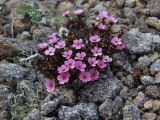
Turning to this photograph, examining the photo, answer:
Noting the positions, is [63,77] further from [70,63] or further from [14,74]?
[14,74]

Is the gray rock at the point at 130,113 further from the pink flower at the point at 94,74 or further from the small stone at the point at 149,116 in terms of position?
the pink flower at the point at 94,74

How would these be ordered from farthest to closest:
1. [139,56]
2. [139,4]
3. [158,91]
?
[139,4] < [139,56] < [158,91]

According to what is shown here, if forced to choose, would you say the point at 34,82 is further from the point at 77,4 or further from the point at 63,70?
the point at 77,4

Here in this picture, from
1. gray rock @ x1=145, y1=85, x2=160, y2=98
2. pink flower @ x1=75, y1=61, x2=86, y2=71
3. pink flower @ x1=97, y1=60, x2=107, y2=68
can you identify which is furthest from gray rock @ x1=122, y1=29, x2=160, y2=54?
pink flower @ x1=75, y1=61, x2=86, y2=71

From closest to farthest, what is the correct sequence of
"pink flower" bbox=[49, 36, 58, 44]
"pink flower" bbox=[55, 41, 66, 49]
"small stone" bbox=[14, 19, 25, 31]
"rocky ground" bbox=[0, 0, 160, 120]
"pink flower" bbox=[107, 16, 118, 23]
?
"rocky ground" bbox=[0, 0, 160, 120] → "pink flower" bbox=[55, 41, 66, 49] → "pink flower" bbox=[49, 36, 58, 44] → "pink flower" bbox=[107, 16, 118, 23] → "small stone" bbox=[14, 19, 25, 31]

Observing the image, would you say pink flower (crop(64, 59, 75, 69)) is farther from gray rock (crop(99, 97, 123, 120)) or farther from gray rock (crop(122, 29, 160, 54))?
gray rock (crop(122, 29, 160, 54))

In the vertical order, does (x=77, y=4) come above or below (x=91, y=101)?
above

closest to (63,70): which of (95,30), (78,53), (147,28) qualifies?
(78,53)
